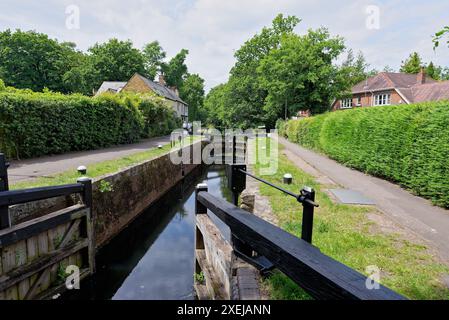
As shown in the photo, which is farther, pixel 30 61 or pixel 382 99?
pixel 30 61

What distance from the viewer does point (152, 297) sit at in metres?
5.58

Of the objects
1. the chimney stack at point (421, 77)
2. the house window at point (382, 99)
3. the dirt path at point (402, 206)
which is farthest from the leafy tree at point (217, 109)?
the dirt path at point (402, 206)

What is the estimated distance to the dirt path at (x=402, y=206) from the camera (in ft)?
14.4

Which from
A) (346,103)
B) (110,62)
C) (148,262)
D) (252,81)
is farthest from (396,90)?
(110,62)

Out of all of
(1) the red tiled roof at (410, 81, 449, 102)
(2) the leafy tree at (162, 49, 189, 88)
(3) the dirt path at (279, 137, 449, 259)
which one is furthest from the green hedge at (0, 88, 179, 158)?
(2) the leafy tree at (162, 49, 189, 88)

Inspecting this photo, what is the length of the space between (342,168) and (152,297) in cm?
834

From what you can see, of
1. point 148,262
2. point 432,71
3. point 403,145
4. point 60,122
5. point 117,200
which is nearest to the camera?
point 148,262

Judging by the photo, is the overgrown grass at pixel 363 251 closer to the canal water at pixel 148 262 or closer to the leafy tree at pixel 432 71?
the canal water at pixel 148 262

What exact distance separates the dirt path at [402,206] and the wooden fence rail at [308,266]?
10.9 feet

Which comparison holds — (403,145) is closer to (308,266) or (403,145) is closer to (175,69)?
(308,266)

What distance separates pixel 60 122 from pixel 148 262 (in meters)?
7.77

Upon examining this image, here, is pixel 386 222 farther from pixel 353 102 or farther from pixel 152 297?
pixel 353 102

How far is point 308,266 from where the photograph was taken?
138cm
